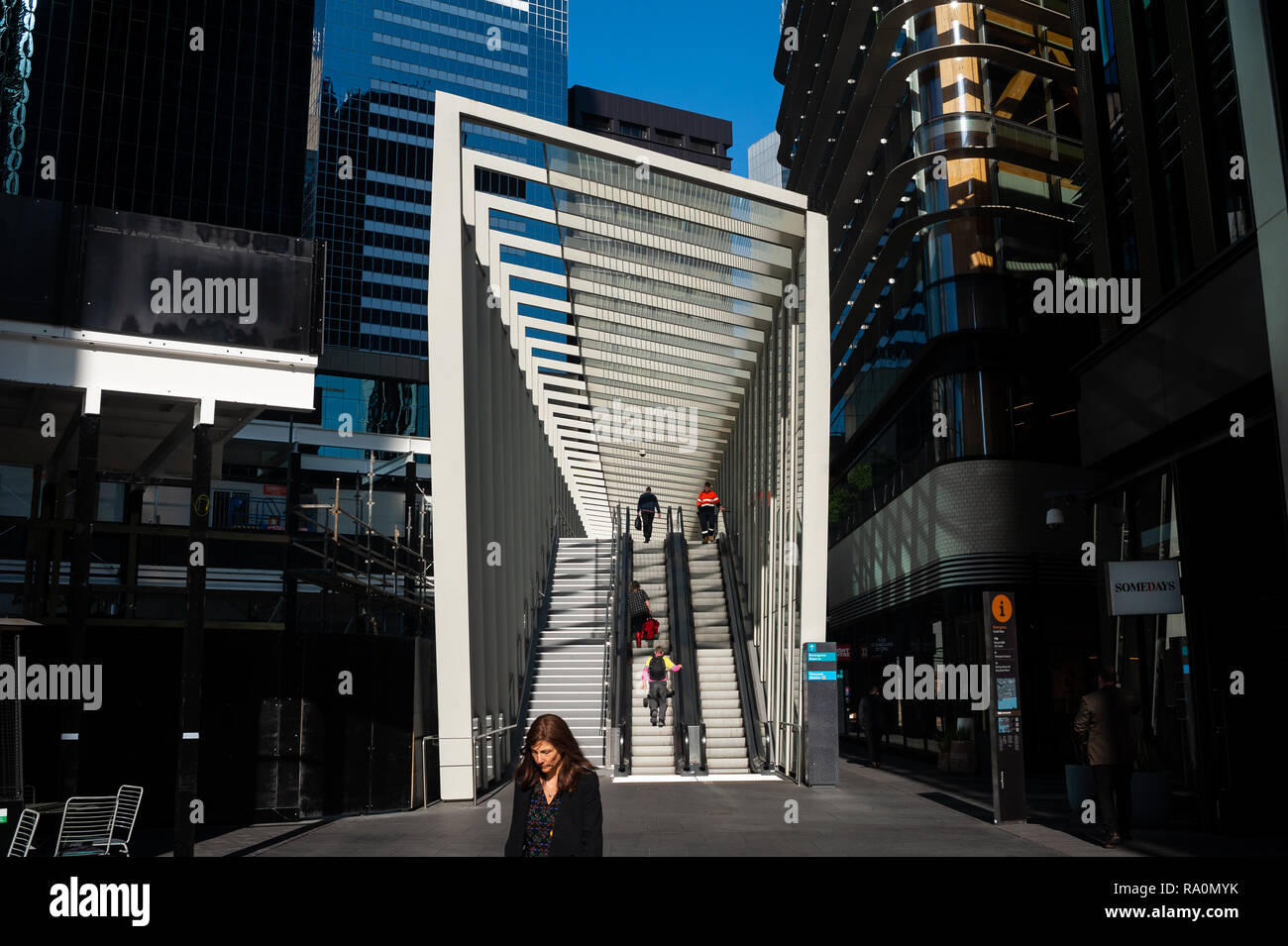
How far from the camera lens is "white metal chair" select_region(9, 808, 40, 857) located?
27.4 ft

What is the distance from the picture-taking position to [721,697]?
67.7ft

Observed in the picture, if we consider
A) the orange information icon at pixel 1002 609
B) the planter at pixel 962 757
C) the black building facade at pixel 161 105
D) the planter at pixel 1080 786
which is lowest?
the planter at pixel 962 757

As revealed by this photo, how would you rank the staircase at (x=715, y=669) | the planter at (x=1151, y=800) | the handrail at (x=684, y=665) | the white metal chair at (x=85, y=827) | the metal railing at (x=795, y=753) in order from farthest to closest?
1. the staircase at (x=715, y=669)
2. the handrail at (x=684, y=665)
3. the metal railing at (x=795, y=753)
4. the planter at (x=1151, y=800)
5. the white metal chair at (x=85, y=827)

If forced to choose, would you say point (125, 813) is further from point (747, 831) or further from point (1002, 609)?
point (1002, 609)

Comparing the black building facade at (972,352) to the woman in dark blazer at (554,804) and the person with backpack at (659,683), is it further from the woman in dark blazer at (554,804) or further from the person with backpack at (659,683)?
the woman in dark blazer at (554,804)

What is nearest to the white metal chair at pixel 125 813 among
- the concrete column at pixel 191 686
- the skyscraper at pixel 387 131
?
the concrete column at pixel 191 686

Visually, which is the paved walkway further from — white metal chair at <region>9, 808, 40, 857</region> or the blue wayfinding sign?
white metal chair at <region>9, 808, 40, 857</region>

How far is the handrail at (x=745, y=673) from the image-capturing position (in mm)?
19000

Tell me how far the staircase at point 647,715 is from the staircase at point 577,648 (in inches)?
25.6

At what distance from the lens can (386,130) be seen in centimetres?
9350

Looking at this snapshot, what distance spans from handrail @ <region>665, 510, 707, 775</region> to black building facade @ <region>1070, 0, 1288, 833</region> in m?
6.83

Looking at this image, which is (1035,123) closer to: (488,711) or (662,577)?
(662,577)

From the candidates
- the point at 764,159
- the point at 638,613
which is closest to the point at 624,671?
the point at 638,613

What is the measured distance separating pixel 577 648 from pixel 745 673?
4.06m
